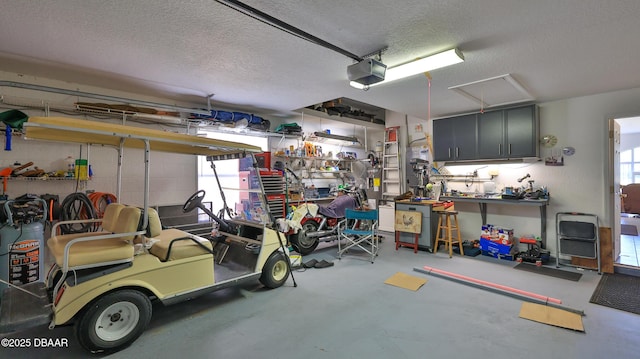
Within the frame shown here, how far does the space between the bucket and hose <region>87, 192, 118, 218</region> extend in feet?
0.85

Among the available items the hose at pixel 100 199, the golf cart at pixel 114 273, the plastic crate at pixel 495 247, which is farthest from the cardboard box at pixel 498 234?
the hose at pixel 100 199

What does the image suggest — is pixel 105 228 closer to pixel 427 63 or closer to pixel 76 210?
pixel 76 210

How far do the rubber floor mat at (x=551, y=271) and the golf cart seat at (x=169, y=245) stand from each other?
4706mm

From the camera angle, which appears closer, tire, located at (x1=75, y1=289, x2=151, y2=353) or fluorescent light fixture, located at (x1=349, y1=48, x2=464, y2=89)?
tire, located at (x1=75, y1=289, x2=151, y2=353)

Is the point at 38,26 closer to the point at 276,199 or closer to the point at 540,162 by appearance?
the point at 276,199

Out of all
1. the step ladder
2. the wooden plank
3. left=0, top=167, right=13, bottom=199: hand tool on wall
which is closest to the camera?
left=0, top=167, right=13, bottom=199: hand tool on wall

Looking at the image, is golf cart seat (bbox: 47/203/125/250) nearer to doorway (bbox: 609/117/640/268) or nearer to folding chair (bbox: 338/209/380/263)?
folding chair (bbox: 338/209/380/263)

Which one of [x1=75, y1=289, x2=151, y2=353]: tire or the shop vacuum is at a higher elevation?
the shop vacuum

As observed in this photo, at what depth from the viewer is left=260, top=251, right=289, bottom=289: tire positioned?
352 cm

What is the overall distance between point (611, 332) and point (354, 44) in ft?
12.0

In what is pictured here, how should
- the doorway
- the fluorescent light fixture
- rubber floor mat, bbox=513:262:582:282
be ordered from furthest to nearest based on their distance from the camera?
the doorway, rubber floor mat, bbox=513:262:582:282, the fluorescent light fixture

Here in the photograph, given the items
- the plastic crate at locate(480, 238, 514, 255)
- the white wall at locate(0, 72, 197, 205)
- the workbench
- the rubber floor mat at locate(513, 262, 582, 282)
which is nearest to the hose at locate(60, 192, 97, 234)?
the white wall at locate(0, 72, 197, 205)

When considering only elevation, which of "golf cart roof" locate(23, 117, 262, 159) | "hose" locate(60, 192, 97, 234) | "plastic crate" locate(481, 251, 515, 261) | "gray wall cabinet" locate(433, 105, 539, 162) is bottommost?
"plastic crate" locate(481, 251, 515, 261)

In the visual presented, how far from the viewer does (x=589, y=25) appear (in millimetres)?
2486
